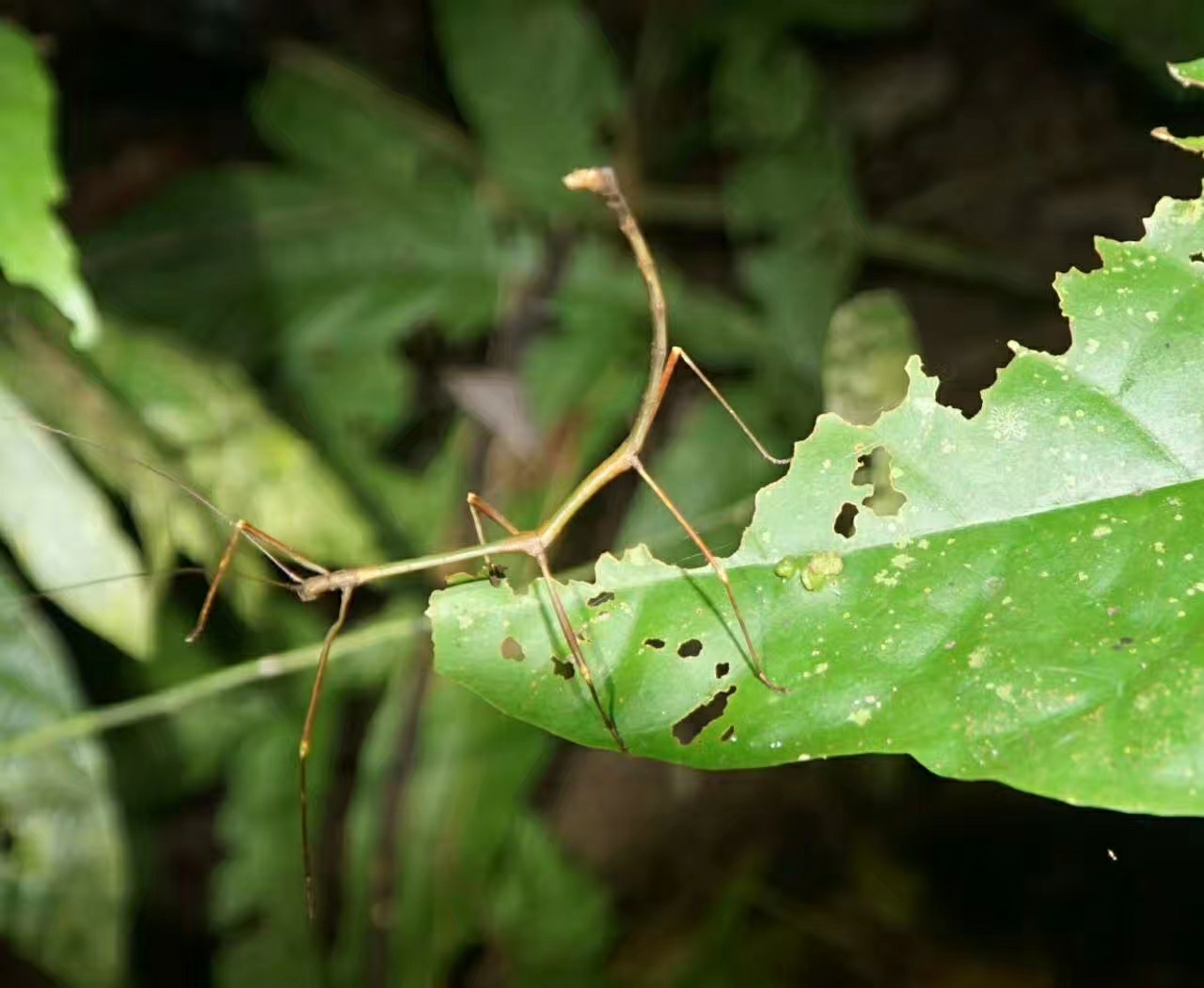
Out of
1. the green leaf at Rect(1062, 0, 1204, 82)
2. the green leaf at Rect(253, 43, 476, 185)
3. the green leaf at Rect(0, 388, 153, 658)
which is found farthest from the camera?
the green leaf at Rect(253, 43, 476, 185)

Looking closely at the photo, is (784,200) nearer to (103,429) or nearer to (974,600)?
(103,429)

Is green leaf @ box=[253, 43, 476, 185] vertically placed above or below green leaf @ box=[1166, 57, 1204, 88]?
below

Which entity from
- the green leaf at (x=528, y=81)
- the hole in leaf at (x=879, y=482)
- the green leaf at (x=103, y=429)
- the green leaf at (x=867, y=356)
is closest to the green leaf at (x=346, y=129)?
the green leaf at (x=528, y=81)

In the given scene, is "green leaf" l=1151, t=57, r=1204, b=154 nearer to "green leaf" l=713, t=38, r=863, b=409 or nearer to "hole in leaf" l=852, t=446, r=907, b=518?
"hole in leaf" l=852, t=446, r=907, b=518

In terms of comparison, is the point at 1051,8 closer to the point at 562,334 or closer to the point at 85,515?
the point at 562,334

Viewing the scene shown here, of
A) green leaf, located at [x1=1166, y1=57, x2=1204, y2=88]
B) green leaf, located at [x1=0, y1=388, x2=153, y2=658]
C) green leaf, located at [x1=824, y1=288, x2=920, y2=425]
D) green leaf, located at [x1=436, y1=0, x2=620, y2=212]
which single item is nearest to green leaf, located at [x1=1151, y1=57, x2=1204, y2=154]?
green leaf, located at [x1=1166, y1=57, x2=1204, y2=88]

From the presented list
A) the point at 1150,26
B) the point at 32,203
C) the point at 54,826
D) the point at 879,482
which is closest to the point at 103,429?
the point at 32,203

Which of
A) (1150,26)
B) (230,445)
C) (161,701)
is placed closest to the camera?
(230,445)
